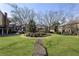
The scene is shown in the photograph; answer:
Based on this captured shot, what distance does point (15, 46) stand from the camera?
5.35 m

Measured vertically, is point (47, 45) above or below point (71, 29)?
below

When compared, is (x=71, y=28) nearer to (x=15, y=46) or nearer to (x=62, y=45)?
(x=62, y=45)

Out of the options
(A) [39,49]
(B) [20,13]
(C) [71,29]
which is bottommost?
(A) [39,49]

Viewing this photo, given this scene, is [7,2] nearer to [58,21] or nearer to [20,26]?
[20,26]

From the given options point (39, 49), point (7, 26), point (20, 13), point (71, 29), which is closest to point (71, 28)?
point (71, 29)

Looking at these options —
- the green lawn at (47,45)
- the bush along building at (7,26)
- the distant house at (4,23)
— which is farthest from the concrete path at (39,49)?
the distant house at (4,23)

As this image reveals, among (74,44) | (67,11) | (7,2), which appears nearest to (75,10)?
(67,11)

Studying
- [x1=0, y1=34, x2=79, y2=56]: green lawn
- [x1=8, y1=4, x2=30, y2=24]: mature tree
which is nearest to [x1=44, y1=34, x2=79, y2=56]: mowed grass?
[x1=0, y1=34, x2=79, y2=56]: green lawn

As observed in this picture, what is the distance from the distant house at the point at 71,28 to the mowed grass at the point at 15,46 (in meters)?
0.46

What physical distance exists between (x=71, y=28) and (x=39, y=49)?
526 millimetres

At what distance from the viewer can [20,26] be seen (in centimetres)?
539

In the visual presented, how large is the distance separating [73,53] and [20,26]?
82cm

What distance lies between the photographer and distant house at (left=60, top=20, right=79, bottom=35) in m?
5.36

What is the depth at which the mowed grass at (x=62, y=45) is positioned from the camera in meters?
5.33
